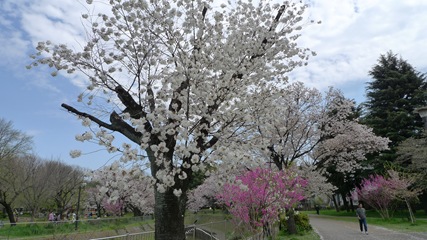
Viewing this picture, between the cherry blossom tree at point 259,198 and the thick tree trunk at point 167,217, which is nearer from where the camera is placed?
the thick tree trunk at point 167,217

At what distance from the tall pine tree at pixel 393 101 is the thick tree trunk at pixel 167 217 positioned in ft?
93.3

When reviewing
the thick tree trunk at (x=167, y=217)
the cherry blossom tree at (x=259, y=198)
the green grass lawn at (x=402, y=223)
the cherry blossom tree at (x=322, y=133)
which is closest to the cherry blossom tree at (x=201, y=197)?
the green grass lawn at (x=402, y=223)

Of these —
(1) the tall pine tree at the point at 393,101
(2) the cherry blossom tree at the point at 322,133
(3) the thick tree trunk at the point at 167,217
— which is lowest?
(3) the thick tree trunk at the point at 167,217

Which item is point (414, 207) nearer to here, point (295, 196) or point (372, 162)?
point (372, 162)

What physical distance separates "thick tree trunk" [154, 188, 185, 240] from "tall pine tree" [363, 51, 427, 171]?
28440 mm

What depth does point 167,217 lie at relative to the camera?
4.97 m

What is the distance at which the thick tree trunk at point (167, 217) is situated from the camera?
16.3 ft

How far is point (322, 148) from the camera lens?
18.3 m

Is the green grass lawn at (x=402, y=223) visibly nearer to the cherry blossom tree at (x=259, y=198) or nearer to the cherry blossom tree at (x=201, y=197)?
the cherry blossom tree at (x=259, y=198)

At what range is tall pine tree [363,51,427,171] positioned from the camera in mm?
29828

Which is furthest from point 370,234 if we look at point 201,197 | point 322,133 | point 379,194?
point 201,197

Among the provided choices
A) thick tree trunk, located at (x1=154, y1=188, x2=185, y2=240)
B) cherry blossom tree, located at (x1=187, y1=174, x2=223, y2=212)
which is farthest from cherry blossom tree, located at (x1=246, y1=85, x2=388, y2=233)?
cherry blossom tree, located at (x1=187, y1=174, x2=223, y2=212)

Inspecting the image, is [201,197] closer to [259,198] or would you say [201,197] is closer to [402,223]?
[402,223]

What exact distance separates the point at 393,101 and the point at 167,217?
33.6m
